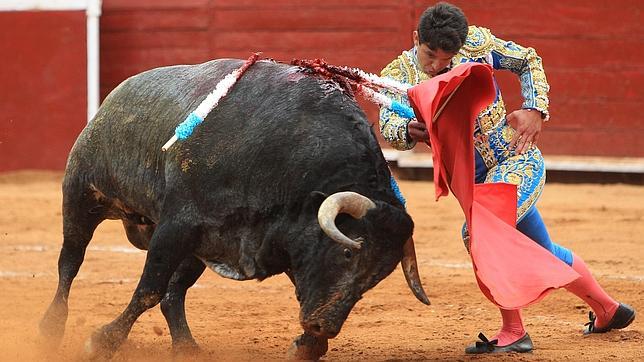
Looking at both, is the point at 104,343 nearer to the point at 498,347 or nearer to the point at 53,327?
the point at 53,327

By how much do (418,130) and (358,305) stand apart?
4.73 ft

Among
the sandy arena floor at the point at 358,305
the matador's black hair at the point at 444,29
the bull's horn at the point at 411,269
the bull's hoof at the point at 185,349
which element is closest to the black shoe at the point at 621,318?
the sandy arena floor at the point at 358,305

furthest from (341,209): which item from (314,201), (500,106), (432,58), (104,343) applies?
(104,343)

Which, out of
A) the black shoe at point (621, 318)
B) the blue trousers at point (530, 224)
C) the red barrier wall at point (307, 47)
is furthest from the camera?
the red barrier wall at point (307, 47)

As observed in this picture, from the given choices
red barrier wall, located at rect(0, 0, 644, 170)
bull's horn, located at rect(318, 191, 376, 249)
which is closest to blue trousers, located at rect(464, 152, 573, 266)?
bull's horn, located at rect(318, 191, 376, 249)

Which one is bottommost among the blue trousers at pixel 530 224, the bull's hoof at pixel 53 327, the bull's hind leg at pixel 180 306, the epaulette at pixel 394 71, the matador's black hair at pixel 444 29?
the bull's hoof at pixel 53 327

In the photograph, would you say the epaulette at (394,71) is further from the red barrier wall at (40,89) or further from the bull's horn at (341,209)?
the red barrier wall at (40,89)

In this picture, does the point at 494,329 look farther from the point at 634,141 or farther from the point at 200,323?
the point at 634,141

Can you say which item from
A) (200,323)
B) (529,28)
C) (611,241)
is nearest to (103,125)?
(200,323)

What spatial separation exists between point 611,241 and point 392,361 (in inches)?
114

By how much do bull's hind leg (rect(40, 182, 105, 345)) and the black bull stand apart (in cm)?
24

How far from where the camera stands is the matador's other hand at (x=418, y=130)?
3332mm

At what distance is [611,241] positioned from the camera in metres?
6.11

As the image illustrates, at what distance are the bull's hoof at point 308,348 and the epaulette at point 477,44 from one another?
95 cm
